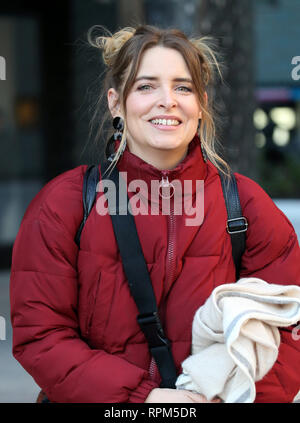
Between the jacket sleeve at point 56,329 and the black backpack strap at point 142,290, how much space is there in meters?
0.06

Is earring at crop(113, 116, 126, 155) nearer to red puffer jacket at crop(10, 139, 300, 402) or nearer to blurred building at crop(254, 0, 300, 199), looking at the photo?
red puffer jacket at crop(10, 139, 300, 402)

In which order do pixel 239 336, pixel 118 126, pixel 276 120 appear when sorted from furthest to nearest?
pixel 276 120 < pixel 118 126 < pixel 239 336

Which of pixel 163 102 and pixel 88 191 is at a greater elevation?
pixel 163 102

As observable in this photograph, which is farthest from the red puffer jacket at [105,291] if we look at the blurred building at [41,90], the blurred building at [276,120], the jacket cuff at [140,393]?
the blurred building at [276,120]

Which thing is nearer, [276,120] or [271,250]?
[271,250]

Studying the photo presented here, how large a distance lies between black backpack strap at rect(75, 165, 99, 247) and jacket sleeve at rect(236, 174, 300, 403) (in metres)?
0.50

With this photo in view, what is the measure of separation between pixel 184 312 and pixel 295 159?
35.7 ft

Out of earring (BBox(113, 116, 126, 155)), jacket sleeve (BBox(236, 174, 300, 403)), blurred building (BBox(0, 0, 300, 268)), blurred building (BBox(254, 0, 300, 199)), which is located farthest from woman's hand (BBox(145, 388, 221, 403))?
blurred building (BBox(254, 0, 300, 199))

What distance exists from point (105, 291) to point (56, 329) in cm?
20

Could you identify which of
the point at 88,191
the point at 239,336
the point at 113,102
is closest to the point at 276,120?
the point at 113,102

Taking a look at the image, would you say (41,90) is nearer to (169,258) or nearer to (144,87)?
(144,87)

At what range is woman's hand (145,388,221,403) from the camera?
2.16 metres

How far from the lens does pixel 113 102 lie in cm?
254
